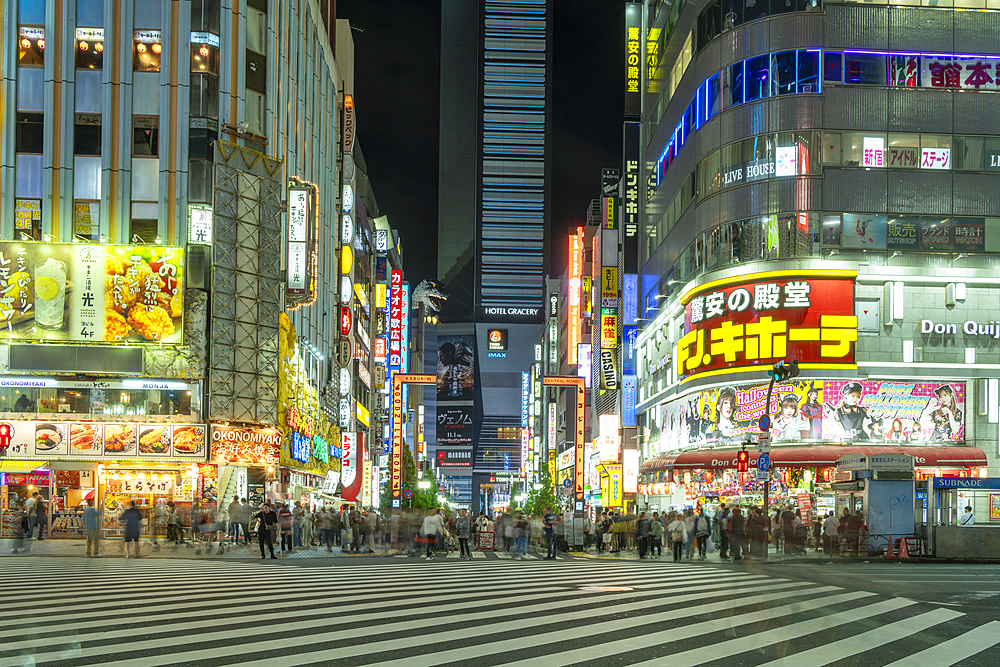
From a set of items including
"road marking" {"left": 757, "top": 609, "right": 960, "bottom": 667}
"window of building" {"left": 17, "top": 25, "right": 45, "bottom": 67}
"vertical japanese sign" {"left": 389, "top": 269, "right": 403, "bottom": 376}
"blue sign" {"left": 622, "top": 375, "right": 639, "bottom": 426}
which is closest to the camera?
"road marking" {"left": 757, "top": 609, "right": 960, "bottom": 667}

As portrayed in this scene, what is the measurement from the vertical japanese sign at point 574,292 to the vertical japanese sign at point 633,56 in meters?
26.7

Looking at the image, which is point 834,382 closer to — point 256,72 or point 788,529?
point 788,529

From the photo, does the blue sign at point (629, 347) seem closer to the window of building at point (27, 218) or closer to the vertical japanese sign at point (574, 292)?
the vertical japanese sign at point (574, 292)

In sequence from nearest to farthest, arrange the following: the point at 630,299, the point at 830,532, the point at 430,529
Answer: the point at 430,529
the point at 830,532
the point at 630,299

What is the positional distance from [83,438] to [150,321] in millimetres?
5378

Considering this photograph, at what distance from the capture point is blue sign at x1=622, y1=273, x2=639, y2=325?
221 feet

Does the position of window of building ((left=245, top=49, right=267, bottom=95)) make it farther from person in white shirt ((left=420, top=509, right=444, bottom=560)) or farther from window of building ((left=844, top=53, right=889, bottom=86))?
window of building ((left=844, top=53, right=889, bottom=86))

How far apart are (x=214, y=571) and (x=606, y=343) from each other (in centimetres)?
5097

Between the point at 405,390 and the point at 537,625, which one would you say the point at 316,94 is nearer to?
the point at 537,625

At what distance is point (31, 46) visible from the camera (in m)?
43.5

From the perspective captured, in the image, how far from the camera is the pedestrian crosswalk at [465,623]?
9.88m

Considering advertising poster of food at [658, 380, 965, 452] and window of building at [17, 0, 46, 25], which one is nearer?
advertising poster of food at [658, 380, 965, 452]

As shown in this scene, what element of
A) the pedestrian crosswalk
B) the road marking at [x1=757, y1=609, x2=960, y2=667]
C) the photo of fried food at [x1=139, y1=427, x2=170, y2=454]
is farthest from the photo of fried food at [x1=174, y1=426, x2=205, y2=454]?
the road marking at [x1=757, y1=609, x2=960, y2=667]

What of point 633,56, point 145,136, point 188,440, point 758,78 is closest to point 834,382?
point 758,78
